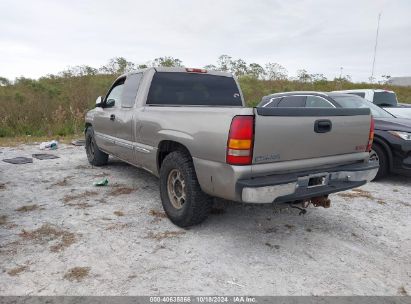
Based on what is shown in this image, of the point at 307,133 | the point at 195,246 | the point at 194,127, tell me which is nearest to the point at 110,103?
the point at 194,127

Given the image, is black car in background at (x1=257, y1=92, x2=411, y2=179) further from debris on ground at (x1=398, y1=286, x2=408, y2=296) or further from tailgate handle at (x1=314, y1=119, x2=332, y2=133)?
debris on ground at (x1=398, y1=286, x2=408, y2=296)

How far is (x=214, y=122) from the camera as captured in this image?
3.15 metres

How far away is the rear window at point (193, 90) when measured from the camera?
4613mm

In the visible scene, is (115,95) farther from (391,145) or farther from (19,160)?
(391,145)

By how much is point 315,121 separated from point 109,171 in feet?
14.6

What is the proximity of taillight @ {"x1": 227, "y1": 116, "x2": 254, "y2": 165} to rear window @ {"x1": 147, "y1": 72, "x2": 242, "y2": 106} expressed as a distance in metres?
1.90

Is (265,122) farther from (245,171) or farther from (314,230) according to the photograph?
(314,230)

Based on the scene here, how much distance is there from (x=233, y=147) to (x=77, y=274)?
1.72 meters

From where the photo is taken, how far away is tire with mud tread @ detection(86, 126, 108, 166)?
6.68 meters

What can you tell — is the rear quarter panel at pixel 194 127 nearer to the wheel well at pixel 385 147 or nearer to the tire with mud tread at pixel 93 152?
the tire with mud tread at pixel 93 152

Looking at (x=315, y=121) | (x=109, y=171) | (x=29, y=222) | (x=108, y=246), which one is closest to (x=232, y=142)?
(x=315, y=121)

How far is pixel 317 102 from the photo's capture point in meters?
7.05

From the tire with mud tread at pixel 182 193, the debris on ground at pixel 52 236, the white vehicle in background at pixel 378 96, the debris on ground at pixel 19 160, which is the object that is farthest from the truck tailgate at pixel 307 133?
the white vehicle in background at pixel 378 96

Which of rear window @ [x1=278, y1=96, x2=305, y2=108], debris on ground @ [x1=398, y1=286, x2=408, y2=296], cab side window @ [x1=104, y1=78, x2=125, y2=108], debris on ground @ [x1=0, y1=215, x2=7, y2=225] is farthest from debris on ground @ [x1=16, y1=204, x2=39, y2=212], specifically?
rear window @ [x1=278, y1=96, x2=305, y2=108]
